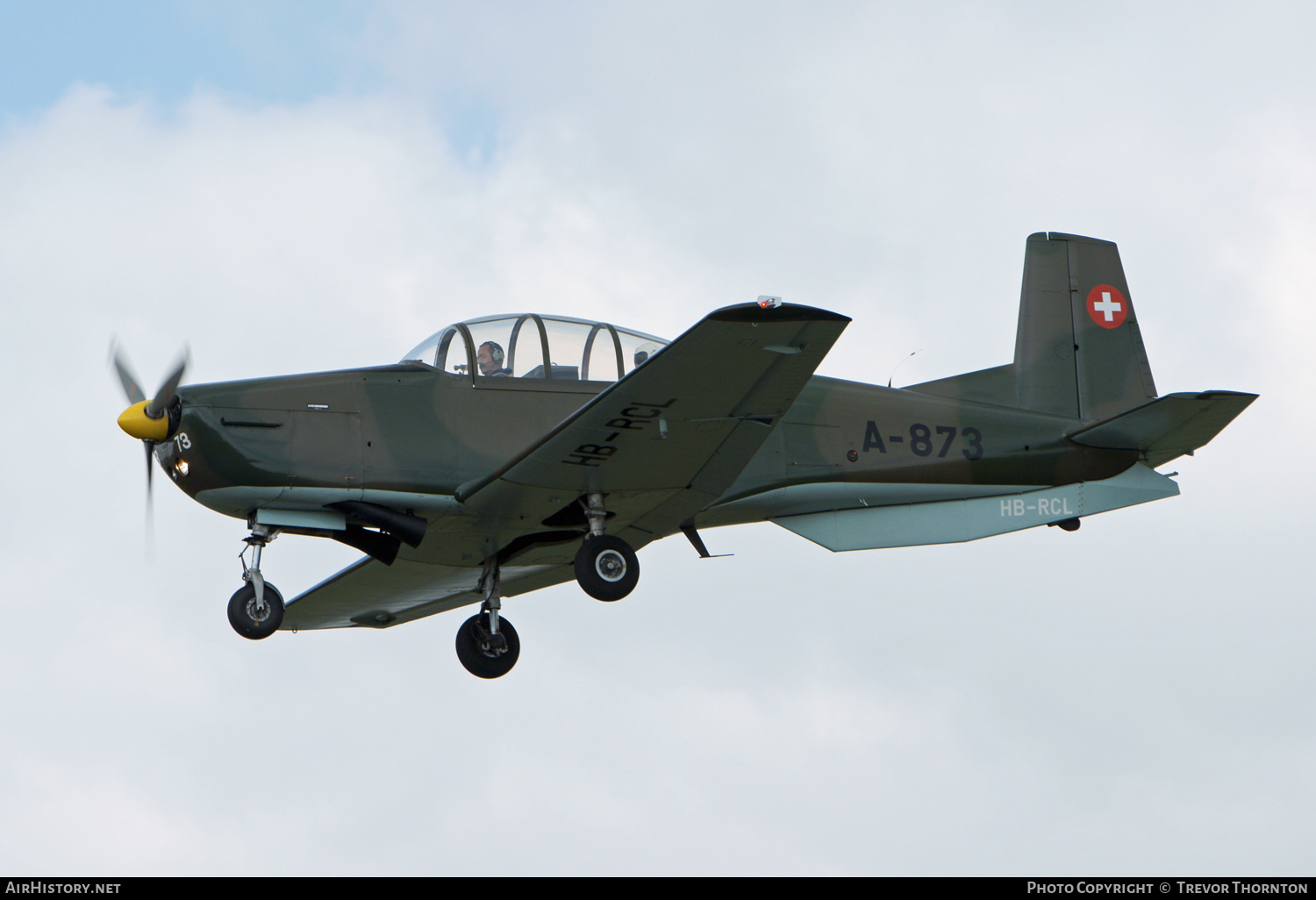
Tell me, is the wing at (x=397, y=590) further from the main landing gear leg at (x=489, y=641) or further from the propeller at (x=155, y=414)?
the propeller at (x=155, y=414)

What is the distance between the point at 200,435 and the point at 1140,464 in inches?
351

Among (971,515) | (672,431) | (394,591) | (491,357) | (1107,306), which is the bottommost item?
(971,515)

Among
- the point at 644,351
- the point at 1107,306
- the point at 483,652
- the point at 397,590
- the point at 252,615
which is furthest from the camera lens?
the point at 1107,306

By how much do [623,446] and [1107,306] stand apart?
6622mm

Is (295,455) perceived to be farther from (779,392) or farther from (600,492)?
(779,392)

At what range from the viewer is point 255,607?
1263 centimetres

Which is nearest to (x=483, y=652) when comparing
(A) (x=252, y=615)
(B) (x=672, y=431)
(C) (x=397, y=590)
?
(C) (x=397, y=590)

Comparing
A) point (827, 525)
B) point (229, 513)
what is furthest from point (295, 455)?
point (827, 525)

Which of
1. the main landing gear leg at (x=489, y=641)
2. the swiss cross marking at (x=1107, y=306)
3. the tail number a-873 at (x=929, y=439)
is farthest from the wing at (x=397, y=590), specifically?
the swiss cross marking at (x=1107, y=306)

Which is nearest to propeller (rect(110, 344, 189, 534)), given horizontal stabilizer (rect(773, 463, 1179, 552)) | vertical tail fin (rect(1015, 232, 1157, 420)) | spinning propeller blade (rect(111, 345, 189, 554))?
spinning propeller blade (rect(111, 345, 189, 554))

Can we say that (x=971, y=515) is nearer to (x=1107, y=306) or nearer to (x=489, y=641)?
(x=1107, y=306)

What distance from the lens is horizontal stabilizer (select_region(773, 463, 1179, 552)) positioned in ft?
48.6

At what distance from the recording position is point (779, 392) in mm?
12266
